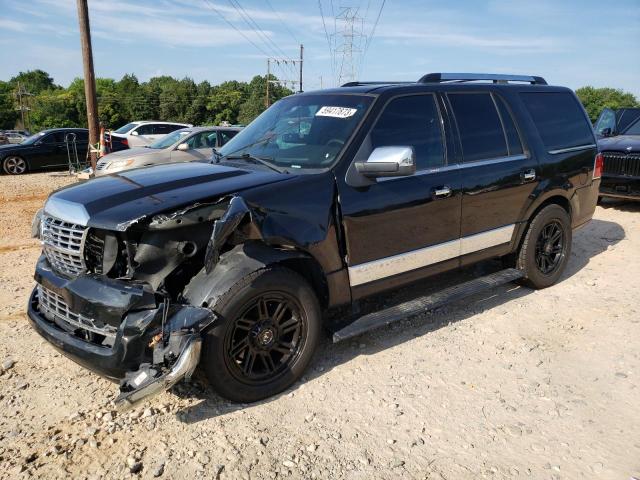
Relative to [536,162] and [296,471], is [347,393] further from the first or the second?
[536,162]

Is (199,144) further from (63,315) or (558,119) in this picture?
(63,315)

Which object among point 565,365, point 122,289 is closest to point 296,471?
point 122,289

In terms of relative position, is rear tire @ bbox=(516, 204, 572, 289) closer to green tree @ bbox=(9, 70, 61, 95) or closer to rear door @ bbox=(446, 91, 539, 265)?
rear door @ bbox=(446, 91, 539, 265)

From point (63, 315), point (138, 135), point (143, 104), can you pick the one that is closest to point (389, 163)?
point (63, 315)

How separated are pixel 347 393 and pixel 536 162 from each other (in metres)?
2.95

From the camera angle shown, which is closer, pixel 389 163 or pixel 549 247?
pixel 389 163

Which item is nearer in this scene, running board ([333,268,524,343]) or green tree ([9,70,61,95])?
running board ([333,268,524,343])

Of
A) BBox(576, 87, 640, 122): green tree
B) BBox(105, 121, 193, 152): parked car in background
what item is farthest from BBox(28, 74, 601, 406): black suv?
BBox(576, 87, 640, 122): green tree

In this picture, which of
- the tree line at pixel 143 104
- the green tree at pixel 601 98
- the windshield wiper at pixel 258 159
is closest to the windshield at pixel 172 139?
the windshield wiper at pixel 258 159

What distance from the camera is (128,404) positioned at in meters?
2.70

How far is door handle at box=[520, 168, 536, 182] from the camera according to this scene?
4.75 meters

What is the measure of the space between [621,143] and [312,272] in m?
8.25

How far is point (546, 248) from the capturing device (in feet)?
17.3

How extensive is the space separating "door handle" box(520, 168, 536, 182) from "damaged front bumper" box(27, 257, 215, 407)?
3.27 metres
